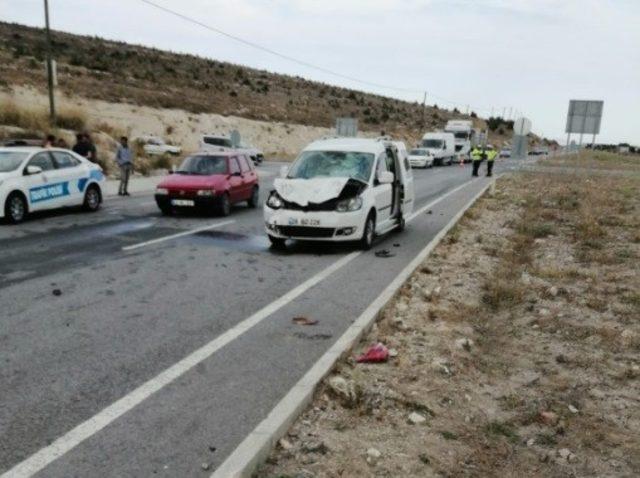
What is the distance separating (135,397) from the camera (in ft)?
15.9

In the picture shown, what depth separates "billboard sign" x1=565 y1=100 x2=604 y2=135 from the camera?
2528cm

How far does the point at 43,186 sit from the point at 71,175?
3.37 ft

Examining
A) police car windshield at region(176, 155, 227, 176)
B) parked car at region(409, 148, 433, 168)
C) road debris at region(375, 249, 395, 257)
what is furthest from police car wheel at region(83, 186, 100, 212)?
parked car at region(409, 148, 433, 168)

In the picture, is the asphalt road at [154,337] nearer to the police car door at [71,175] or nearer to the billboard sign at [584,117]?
the police car door at [71,175]

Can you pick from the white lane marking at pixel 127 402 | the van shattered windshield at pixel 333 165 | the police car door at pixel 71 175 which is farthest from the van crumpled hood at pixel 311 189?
the police car door at pixel 71 175

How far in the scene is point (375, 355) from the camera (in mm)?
5766

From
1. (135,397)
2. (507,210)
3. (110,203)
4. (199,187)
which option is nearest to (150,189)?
(110,203)

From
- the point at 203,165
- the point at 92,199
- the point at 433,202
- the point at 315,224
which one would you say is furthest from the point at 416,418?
the point at 433,202

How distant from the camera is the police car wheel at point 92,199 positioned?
627 inches

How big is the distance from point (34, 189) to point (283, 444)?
39.5 feet

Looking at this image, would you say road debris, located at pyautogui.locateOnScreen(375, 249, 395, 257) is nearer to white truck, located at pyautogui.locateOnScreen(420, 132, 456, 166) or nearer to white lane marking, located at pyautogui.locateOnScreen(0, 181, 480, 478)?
white lane marking, located at pyautogui.locateOnScreen(0, 181, 480, 478)

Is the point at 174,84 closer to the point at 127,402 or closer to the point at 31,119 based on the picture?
the point at 31,119

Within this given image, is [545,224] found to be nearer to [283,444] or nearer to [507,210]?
[507,210]

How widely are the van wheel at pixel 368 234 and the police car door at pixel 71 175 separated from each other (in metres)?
7.99
